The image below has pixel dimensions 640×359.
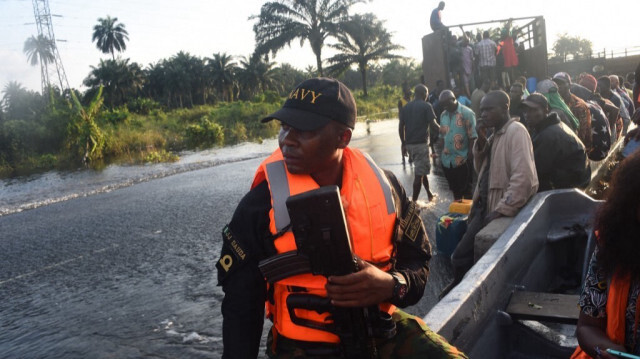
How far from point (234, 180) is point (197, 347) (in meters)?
9.39

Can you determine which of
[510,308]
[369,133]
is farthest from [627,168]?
[369,133]

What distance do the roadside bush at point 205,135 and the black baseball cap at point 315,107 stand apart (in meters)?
24.4

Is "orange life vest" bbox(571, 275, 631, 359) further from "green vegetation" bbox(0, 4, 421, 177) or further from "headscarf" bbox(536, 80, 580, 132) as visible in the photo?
"green vegetation" bbox(0, 4, 421, 177)

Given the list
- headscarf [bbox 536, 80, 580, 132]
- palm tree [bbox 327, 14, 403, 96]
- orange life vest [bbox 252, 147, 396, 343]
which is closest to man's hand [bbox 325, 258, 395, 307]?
orange life vest [bbox 252, 147, 396, 343]

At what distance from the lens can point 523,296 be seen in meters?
3.23

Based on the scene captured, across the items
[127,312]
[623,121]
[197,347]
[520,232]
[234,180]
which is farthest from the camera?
[234,180]

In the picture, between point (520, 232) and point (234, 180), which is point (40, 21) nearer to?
point (234, 180)

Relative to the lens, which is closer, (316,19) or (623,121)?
(623,121)

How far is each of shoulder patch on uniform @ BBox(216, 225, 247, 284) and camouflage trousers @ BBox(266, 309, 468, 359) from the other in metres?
0.29

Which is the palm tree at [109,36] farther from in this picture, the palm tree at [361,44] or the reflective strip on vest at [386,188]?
the reflective strip on vest at [386,188]

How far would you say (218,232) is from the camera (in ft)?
25.8

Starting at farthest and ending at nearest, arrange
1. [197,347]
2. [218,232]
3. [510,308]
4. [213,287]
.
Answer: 1. [218,232]
2. [213,287]
3. [197,347]
4. [510,308]

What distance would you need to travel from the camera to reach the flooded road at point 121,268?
14.7 feet

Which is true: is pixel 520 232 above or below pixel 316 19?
below
